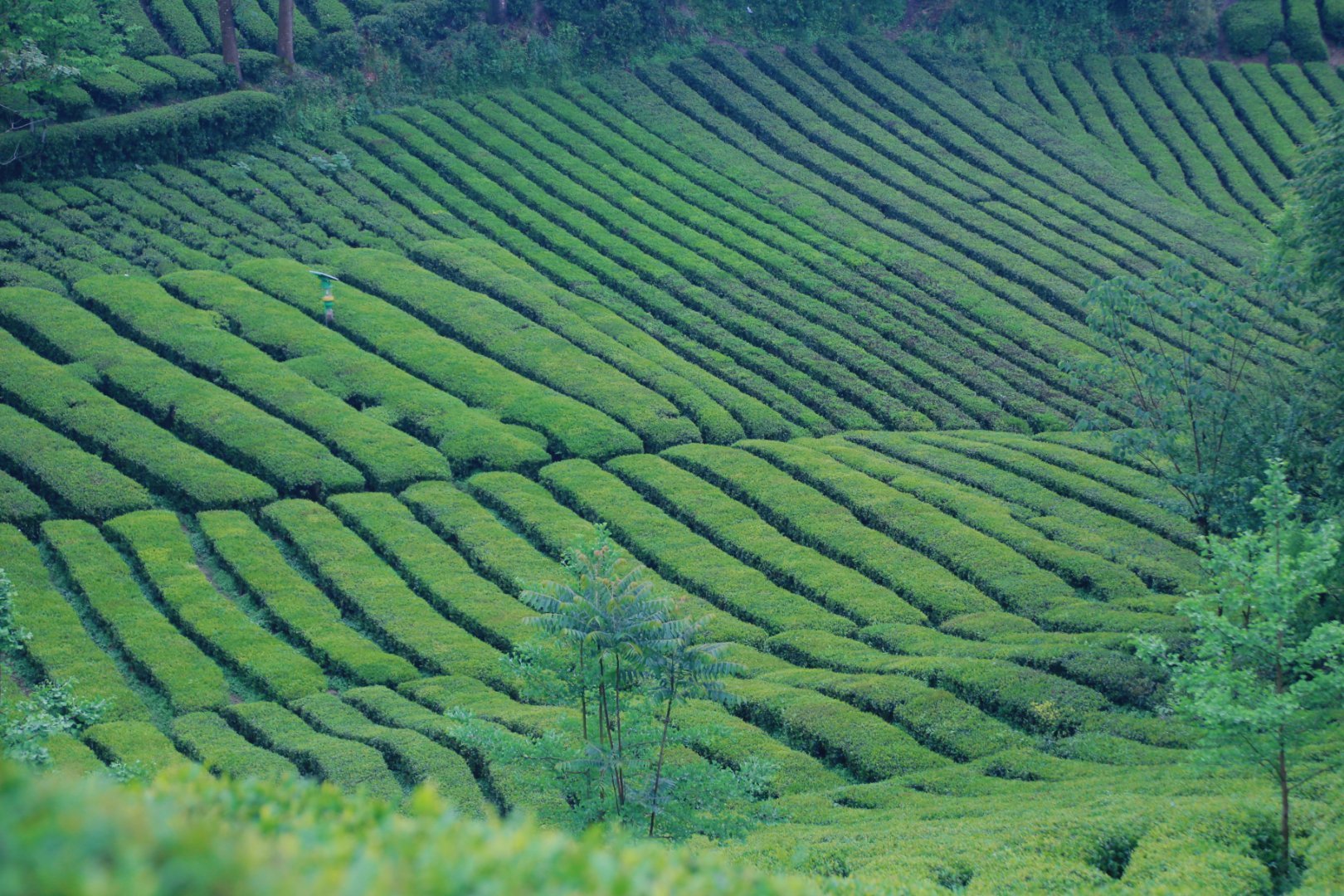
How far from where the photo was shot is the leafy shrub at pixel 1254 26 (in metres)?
72.7

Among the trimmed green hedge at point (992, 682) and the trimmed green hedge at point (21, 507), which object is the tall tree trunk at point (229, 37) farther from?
the trimmed green hedge at point (992, 682)

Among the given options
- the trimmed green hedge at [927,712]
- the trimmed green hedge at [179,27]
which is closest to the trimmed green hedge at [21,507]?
the trimmed green hedge at [927,712]

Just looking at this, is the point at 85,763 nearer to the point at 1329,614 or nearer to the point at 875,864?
the point at 875,864

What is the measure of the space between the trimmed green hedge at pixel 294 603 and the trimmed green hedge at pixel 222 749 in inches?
134

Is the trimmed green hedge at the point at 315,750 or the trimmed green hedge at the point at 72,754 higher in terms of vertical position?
the trimmed green hedge at the point at 315,750

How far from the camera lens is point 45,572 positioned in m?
28.8

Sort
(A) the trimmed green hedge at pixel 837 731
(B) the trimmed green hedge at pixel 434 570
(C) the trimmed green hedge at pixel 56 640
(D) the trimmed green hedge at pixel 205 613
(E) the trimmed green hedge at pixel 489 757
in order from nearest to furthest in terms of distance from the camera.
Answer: (E) the trimmed green hedge at pixel 489 757 → (A) the trimmed green hedge at pixel 837 731 → (C) the trimmed green hedge at pixel 56 640 → (D) the trimmed green hedge at pixel 205 613 → (B) the trimmed green hedge at pixel 434 570

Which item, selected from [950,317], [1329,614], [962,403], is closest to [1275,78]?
[950,317]

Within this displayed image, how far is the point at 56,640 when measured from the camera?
26.5 m

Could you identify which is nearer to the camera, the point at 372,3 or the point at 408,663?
the point at 408,663

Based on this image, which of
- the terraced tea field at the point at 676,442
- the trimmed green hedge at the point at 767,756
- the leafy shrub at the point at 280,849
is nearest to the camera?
the leafy shrub at the point at 280,849

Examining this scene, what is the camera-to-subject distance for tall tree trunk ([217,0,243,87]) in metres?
53.2

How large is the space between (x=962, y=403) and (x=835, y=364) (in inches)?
204

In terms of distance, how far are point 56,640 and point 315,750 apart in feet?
26.2
